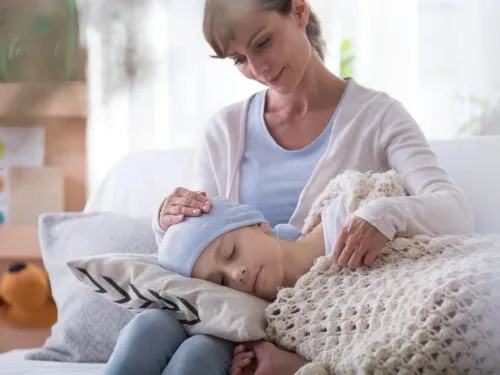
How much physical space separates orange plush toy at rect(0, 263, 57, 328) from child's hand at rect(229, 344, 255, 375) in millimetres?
772

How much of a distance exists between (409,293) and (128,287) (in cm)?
41

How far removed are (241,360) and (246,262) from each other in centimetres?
13

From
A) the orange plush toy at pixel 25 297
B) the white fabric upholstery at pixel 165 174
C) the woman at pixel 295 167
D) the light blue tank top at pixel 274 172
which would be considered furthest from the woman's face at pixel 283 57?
the orange plush toy at pixel 25 297

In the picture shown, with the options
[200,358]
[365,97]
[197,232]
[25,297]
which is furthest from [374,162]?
[25,297]

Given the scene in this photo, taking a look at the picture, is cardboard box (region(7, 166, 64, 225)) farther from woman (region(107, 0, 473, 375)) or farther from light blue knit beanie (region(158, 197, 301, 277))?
light blue knit beanie (region(158, 197, 301, 277))

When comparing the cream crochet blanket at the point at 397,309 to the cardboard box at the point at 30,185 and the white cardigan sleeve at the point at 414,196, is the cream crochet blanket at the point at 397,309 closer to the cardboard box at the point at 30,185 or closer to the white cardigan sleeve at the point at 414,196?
the white cardigan sleeve at the point at 414,196

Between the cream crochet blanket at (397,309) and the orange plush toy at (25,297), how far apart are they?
33.3 inches

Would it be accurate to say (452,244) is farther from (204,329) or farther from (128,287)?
(128,287)

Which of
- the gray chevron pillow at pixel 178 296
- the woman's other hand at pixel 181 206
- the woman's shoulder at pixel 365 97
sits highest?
the woman's shoulder at pixel 365 97

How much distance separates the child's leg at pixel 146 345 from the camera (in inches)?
30.9

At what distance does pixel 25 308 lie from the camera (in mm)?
1579

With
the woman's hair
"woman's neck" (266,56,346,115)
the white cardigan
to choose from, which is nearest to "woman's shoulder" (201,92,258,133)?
the white cardigan

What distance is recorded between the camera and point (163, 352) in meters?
0.83

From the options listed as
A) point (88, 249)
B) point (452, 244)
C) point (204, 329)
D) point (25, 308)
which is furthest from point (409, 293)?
point (25, 308)
